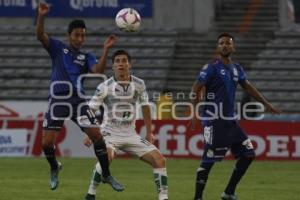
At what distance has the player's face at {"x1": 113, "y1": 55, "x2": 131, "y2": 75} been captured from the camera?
1241 centimetres

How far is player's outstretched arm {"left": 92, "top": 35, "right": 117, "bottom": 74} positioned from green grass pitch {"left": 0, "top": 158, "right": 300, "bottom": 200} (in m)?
2.12

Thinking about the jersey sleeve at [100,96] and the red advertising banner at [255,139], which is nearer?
the jersey sleeve at [100,96]

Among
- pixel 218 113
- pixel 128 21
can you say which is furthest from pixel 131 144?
pixel 128 21

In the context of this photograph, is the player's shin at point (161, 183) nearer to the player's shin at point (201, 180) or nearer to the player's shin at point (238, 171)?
the player's shin at point (201, 180)

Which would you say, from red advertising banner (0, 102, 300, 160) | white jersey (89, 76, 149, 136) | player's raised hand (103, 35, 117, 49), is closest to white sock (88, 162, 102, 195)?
white jersey (89, 76, 149, 136)


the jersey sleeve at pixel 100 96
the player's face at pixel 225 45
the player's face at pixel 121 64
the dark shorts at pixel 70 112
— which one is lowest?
the dark shorts at pixel 70 112

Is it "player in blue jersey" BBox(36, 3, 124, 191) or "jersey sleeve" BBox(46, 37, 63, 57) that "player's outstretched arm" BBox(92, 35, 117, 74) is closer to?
"player in blue jersey" BBox(36, 3, 124, 191)

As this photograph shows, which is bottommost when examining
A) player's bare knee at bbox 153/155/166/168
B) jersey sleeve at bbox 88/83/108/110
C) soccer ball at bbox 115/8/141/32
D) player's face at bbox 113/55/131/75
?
player's bare knee at bbox 153/155/166/168

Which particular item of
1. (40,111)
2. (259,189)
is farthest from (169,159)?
(259,189)

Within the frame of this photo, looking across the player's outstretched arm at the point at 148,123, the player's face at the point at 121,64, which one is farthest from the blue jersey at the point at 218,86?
the player's face at the point at 121,64

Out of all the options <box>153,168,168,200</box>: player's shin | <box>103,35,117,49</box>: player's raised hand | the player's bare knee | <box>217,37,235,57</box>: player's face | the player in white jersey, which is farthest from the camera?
<box>217,37,235,57</box>: player's face

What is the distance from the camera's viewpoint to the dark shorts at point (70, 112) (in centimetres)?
1325

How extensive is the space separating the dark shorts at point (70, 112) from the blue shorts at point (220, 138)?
1611mm

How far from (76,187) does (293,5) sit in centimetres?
2203
